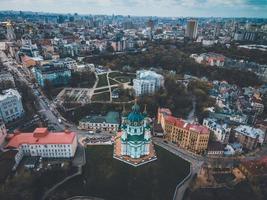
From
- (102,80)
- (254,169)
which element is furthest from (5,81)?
(254,169)

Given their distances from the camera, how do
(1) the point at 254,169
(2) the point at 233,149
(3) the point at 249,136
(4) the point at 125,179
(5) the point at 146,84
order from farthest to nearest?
(5) the point at 146,84
(3) the point at 249,136
(2) the point at 233,149
(4) the point at 125,179
(1) the point at 254,169

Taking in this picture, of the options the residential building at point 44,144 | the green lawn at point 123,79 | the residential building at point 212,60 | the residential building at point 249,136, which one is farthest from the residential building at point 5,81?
the residential building at point 212,60

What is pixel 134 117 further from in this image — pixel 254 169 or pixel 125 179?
pixel 254 169

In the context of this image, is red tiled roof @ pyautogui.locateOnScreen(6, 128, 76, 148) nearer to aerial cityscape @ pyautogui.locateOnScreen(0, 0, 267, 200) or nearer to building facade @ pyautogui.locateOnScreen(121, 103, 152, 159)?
aerial cityscape @ pyautogui.locateOnScreen(0, 0, 267, 200)

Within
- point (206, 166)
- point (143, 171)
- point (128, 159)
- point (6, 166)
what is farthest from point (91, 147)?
point (206, 166)

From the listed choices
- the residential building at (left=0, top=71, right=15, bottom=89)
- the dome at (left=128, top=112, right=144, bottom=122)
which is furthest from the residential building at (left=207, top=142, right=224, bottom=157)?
the residential building at (left=0, top=71, right=15, bottom=89)

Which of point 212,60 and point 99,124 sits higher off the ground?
point 212,60

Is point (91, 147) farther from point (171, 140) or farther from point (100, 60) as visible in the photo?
point (100, 60)

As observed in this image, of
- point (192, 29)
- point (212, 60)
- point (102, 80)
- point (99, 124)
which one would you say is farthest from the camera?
point (192, 29)
